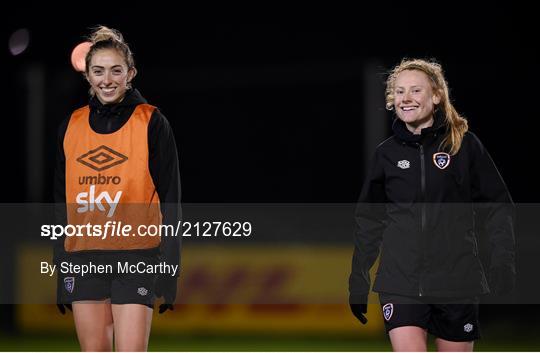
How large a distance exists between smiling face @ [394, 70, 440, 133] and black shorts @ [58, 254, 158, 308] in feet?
4.14

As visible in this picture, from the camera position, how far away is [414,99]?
4.48m

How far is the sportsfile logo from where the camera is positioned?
450 cm

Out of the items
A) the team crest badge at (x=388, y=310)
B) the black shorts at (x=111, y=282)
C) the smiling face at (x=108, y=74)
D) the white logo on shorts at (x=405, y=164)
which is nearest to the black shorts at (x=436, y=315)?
the team crest badge at (x=388, y=310)

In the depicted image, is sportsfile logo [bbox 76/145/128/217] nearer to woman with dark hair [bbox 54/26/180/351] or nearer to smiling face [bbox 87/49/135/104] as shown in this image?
woman with dark hair [bbox 54/26/180/351]

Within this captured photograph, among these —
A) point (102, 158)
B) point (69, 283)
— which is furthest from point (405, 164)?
point (69, 283)

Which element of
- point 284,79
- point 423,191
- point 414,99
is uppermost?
point 284,79

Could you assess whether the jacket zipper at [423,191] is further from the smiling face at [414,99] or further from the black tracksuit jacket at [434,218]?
the smiling face at [414,99]

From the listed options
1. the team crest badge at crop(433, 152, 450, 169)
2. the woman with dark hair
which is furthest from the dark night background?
the team crest badge at crop(433, 152, 450, 169)

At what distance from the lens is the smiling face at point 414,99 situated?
4488mm

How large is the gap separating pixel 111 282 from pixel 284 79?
62.4 ft

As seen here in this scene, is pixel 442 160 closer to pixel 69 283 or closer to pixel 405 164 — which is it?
pixel 405 164

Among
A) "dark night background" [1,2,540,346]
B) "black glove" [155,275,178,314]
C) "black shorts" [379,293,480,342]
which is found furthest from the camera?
"dark night background" [1,2,540,346]

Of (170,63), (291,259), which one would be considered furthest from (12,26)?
(291,259)

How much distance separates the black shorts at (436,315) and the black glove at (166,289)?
91 cm
